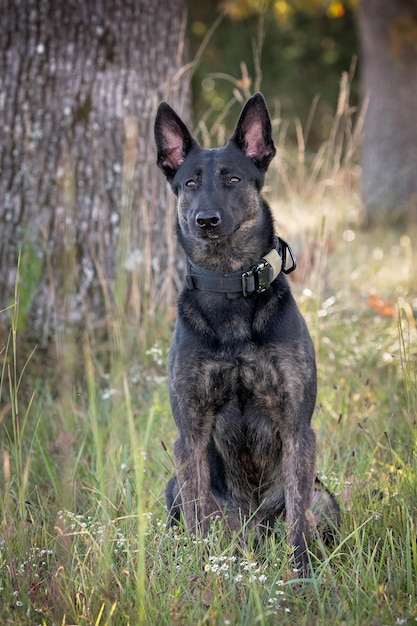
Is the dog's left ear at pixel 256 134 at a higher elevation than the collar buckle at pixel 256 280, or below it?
higher

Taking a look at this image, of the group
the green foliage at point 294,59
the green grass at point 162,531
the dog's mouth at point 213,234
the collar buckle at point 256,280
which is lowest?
the green grass at point 162,531

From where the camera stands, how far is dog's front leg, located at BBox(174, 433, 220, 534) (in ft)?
9.70

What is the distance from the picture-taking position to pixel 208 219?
310 cm

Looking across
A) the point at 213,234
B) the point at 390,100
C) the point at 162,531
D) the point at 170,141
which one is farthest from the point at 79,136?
the point at 390,100

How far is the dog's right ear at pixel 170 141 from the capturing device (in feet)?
11.4

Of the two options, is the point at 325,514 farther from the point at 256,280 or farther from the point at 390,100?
the point at 390,100

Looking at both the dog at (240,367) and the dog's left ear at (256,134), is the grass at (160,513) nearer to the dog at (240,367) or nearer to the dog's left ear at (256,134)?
the dog at (240,367)

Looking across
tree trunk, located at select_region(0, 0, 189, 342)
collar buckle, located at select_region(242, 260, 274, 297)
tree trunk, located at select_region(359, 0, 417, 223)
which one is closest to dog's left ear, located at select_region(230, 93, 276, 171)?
collar buckle, located at select_region(242, 260, 274, 297)

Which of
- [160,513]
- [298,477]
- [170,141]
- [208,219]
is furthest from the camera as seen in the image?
[170,141]

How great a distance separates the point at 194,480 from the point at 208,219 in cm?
109

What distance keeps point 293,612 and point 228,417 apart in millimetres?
878

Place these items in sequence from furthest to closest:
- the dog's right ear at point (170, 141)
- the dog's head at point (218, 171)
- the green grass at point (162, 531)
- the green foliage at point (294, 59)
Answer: the green foliage at point (294, 59), the dog's right ear at point (170, 141), the dog's head at point (218, 171), the green grass at point (162, 531)

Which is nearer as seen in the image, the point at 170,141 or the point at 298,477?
the point at 298,477

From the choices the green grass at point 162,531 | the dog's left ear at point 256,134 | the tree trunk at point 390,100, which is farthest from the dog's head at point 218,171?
the tree trunk at point 390,100
